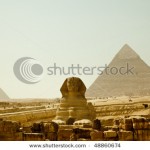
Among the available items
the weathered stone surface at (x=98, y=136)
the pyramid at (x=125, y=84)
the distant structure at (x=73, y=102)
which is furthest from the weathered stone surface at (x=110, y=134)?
the pyramid at (x=125, y=84)

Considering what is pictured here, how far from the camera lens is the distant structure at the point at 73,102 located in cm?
1664

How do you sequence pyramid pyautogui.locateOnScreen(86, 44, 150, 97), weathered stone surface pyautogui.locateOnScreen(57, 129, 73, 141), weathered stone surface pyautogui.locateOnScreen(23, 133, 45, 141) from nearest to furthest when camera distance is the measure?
weathered stone surface pyautogui.locateOnScreen(23, 133, 45, 141), weathered stone surface pyautogui.locateOnScreen(57, 129, 73, 141), pyramid pyautogui.locateOnScreen(86, 44, 150, 97)

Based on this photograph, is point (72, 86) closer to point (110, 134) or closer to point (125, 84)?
point (110, 134)

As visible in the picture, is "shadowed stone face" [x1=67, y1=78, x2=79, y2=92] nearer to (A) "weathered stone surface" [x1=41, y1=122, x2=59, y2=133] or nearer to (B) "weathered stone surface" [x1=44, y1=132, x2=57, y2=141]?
(A) "weathered stone surface" [x1=41, y1=122, x2=59, y2=133]

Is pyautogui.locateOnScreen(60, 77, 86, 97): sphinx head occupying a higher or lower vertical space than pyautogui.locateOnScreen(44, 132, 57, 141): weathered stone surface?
higher

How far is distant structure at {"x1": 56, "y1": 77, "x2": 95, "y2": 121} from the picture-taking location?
1664 centimetres

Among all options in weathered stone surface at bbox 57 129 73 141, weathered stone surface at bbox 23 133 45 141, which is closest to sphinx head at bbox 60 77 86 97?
weathered stone surface at bbox 57 129 73 141

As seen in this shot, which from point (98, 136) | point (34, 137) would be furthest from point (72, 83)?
point (98, 136)

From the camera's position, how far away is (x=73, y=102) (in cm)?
1712

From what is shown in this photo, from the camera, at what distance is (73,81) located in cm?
1730

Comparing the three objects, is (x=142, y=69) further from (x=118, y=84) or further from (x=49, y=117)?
(x=49, y=117)

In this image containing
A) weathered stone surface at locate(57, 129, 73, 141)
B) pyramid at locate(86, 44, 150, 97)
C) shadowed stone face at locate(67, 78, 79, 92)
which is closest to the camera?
weathered stone surface at locate(57, 129, 73, 141)

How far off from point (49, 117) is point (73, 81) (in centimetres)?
691
